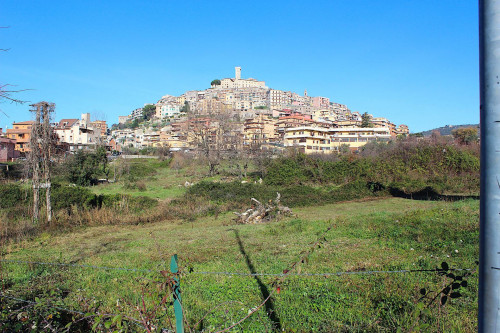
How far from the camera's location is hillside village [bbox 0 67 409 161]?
114 ft

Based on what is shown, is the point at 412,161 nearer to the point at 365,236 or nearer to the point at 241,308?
the point at 365,236

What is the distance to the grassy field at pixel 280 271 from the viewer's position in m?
3.87

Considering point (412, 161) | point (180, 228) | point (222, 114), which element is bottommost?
point (180, 228)

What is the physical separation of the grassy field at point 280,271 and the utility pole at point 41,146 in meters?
2.39

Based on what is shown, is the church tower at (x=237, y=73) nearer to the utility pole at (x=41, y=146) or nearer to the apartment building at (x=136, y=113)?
the apartment building at (x=136, y=113)

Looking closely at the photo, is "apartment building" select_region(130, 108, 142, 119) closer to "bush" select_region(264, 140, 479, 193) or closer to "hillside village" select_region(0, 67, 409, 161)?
"hillside village" select_region(0, 67, 409, 161)

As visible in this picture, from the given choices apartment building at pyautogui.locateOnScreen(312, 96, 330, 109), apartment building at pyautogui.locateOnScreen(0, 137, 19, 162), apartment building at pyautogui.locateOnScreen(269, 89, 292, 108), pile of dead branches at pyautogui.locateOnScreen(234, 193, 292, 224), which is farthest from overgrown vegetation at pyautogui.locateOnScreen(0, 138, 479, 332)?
apartment building at pyautogui.locateOnScreen(312, 96, 330, 109)

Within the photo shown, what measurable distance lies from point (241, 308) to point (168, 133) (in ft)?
277

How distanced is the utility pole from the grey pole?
527 inches

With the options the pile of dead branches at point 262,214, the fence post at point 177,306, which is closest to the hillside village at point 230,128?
the pile of dead branches at point 262,214

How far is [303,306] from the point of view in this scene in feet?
14.3

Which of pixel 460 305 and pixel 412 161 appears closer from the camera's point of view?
pixel 460 305

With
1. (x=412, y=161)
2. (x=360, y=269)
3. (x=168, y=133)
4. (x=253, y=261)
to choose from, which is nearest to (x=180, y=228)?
(x=253, y=261)

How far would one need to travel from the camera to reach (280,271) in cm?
575
